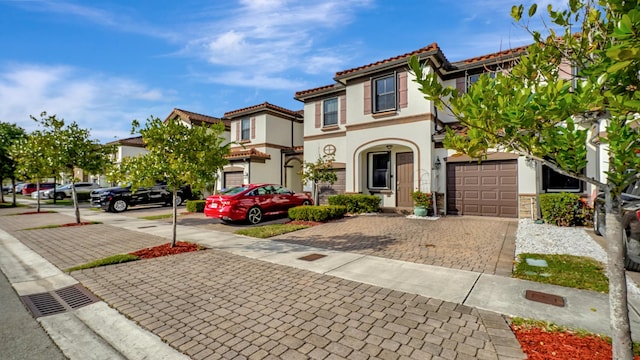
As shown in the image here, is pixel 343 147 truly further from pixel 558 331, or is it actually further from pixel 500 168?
pixel 558 331

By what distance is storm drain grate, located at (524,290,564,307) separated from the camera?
3.90 m

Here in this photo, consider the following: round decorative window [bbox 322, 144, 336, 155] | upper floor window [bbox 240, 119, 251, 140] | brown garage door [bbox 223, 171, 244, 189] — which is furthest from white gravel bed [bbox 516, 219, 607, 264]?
upper floor window [bbox 240, 119, 251, 140]

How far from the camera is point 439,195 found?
12586 mm

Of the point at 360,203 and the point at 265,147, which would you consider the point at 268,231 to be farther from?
the point at 265,147

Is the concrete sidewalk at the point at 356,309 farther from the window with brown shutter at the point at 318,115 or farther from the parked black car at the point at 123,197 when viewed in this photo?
the window with brown shutter at the point at 318,115

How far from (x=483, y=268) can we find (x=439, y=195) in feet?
24.8

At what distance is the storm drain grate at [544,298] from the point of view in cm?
390

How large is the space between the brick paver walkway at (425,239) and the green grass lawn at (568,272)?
0.45 metres

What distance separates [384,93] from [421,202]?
5338mm

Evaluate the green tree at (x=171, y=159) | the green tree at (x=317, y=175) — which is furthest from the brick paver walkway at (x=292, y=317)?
the green tree at (x=317, y=175)

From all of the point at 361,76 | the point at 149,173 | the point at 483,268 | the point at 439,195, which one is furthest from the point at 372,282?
the point at 361,76

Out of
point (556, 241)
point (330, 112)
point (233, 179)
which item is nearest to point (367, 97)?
point (330, 112)

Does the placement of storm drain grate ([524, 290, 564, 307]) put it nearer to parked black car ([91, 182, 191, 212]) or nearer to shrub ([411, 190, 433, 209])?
shrub ([411, 190, 433, 209])

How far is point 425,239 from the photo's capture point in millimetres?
7887
